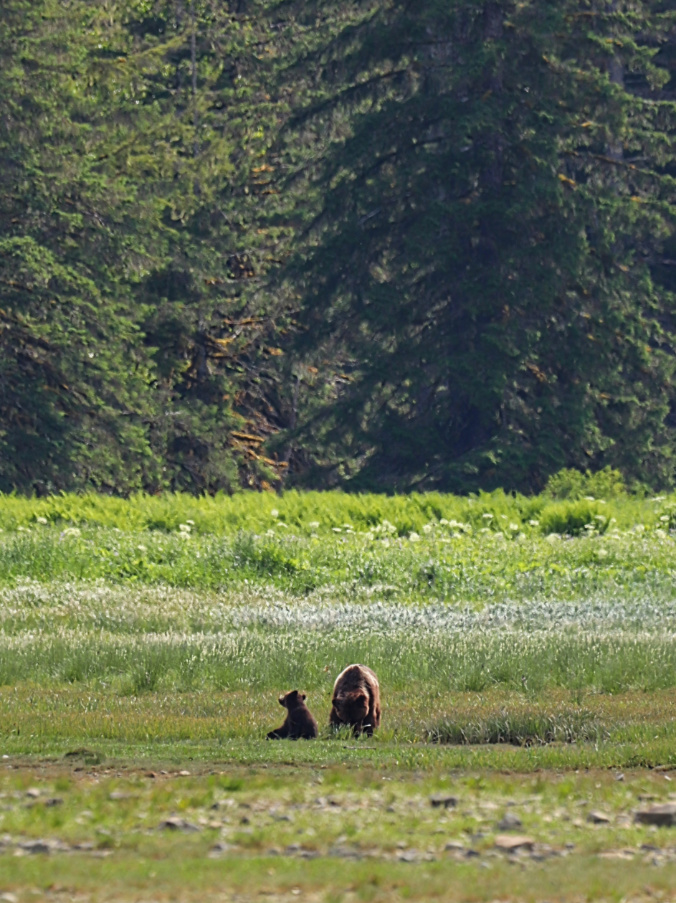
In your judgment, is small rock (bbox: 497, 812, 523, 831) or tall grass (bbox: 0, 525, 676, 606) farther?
tall grass (bbox: 0, 525, 676, 606)

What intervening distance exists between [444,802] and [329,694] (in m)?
5.17

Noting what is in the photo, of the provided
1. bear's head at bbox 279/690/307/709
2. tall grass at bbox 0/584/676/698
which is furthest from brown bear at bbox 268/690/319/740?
tall grass at bbox 0/584/676/698

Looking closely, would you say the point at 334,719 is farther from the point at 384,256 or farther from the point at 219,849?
the point at 384,256

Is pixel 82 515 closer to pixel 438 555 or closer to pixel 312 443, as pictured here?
pixel 438 555

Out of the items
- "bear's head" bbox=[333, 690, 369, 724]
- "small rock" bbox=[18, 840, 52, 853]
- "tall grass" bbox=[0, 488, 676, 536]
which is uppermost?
"tall grass" bbox=[0, 488, 676, 536]

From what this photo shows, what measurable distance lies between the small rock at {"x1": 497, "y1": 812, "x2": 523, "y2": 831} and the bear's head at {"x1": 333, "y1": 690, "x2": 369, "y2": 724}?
3434 mm

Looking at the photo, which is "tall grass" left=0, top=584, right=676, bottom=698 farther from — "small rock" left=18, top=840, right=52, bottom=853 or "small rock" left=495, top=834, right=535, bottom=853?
"small rock" left=18, top=840, right=52, bottom=853

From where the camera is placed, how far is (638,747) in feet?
33.8

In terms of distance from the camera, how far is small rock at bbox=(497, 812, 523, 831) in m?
7.50

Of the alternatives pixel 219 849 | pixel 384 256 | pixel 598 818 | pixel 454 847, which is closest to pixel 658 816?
pixel 598 818

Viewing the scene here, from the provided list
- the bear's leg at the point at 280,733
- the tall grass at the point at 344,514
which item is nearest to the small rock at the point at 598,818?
the bear's leg at the point at 280,733

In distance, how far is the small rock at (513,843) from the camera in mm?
Result: 7000

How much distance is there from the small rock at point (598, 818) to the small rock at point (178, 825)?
2.00 m

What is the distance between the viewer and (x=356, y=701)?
1104 centimetres
